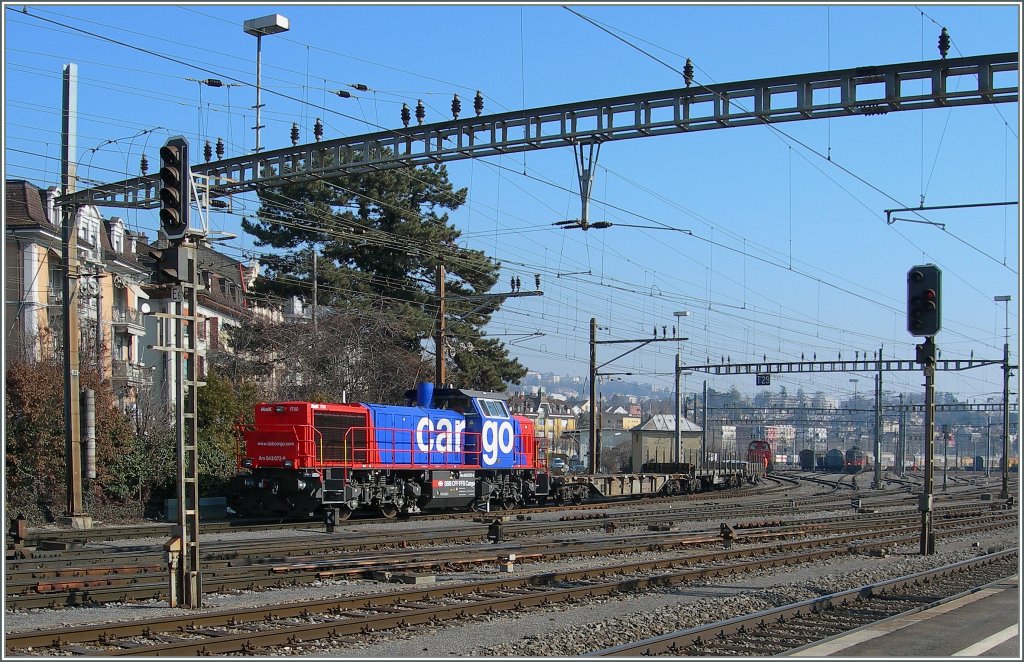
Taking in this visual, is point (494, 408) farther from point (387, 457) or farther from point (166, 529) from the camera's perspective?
point (166, 529)

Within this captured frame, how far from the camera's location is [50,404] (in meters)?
27.3

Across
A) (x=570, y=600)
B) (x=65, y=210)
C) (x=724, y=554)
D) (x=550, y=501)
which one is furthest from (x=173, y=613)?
(x=550, y=501)

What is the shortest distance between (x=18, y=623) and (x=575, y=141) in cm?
1215

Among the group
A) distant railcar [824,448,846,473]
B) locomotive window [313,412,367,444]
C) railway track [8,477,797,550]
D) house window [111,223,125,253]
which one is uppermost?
house window [111,223,125,253]

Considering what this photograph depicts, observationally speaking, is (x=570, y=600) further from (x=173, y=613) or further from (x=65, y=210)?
(x=65, y=210)

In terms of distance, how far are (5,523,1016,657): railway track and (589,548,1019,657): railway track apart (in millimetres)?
2681

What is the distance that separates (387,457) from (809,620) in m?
16.5

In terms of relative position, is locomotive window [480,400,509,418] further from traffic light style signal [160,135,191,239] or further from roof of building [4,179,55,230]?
traffic light style signal [160,135,191,239]

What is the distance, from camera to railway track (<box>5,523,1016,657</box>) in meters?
10.0

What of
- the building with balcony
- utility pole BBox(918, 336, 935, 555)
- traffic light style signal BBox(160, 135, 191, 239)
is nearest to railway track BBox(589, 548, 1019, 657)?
utility pole BBox(918, 336, 935, 555)

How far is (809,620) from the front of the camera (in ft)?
41.3


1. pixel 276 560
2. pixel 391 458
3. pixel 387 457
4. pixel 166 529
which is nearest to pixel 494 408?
pixel 391 458

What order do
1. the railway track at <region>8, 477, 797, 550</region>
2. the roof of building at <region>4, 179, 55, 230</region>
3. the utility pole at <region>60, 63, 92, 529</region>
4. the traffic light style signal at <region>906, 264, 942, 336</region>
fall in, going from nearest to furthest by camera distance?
the traffic light style signal at <region>906, 264, 942, 336</region>, the railway track at <region>8, 477, 797, 550</region>, the utility pole at <region>60, 63, 92, 529</region>, the roof of building at <region>4, 179, 55, 230</region>

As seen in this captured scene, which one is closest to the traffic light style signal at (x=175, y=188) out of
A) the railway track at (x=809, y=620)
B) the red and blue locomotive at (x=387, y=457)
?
the railway track at (x=809, y=620)
